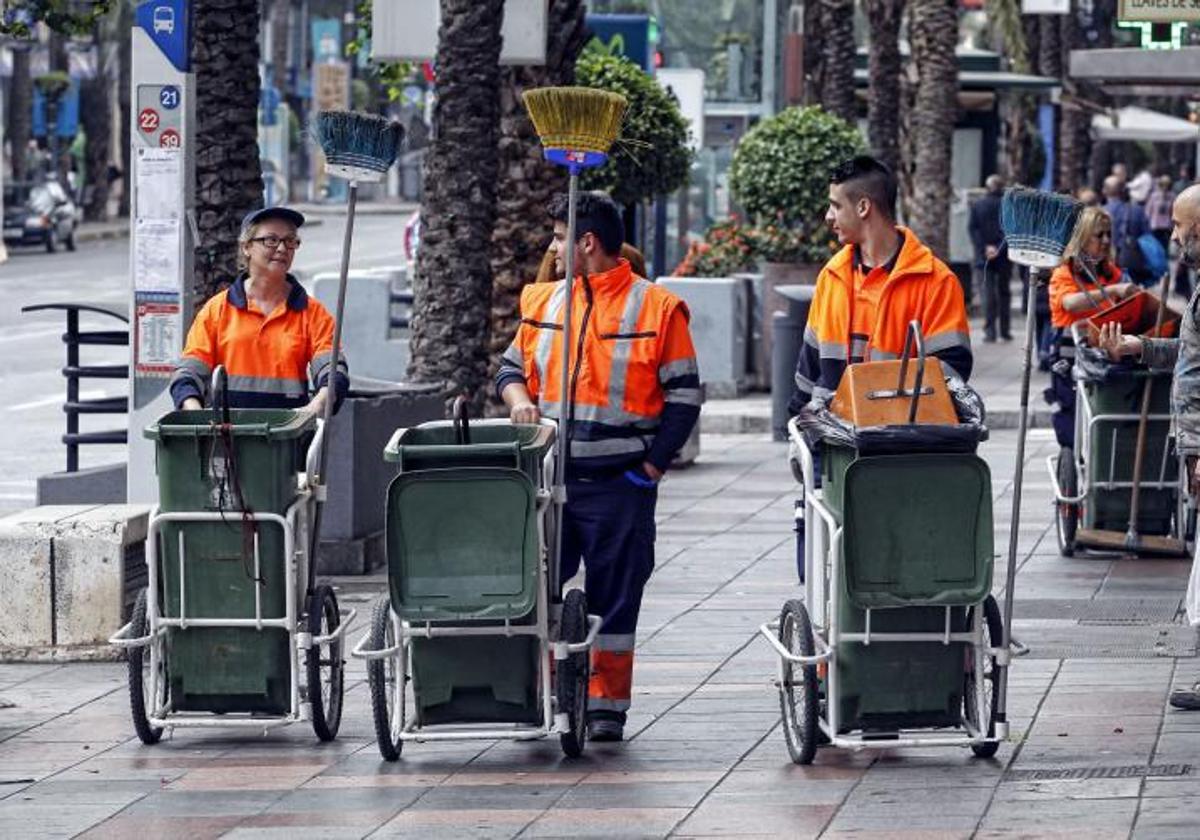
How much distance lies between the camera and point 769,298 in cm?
2367

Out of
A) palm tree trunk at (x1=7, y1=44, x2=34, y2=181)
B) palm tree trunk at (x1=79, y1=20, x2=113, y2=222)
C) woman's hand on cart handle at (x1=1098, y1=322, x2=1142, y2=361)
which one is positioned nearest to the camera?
woman's hand on cart handle at (x1=1098, y1=322, x2=1142, y2=361)

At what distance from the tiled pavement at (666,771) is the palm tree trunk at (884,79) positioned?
2053 cm

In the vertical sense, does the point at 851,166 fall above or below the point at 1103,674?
above

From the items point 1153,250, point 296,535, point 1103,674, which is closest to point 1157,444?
point 1103,674

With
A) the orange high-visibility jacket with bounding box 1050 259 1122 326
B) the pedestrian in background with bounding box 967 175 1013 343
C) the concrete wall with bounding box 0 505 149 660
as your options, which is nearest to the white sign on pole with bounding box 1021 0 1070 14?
the pedestrian in background with bounding box 967 175 1013 343

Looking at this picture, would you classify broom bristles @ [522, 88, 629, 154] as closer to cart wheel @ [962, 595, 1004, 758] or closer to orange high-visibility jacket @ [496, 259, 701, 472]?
orange high-visibility jacket @ [496, 259, 701, 472]

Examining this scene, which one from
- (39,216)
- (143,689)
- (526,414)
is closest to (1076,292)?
(526,414)

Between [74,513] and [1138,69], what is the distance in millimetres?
8882

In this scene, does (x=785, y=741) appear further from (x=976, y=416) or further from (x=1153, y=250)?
(x=1153, y=250)

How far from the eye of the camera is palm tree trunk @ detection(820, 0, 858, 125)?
3070cm

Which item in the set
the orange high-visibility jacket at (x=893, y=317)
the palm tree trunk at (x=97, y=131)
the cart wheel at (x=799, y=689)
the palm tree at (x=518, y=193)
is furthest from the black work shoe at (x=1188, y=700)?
the palm tree trunk at (x=97, y=131)

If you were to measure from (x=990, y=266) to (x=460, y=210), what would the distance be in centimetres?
1521

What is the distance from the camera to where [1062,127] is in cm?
4494

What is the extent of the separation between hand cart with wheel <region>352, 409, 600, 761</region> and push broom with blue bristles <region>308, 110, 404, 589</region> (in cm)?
58
